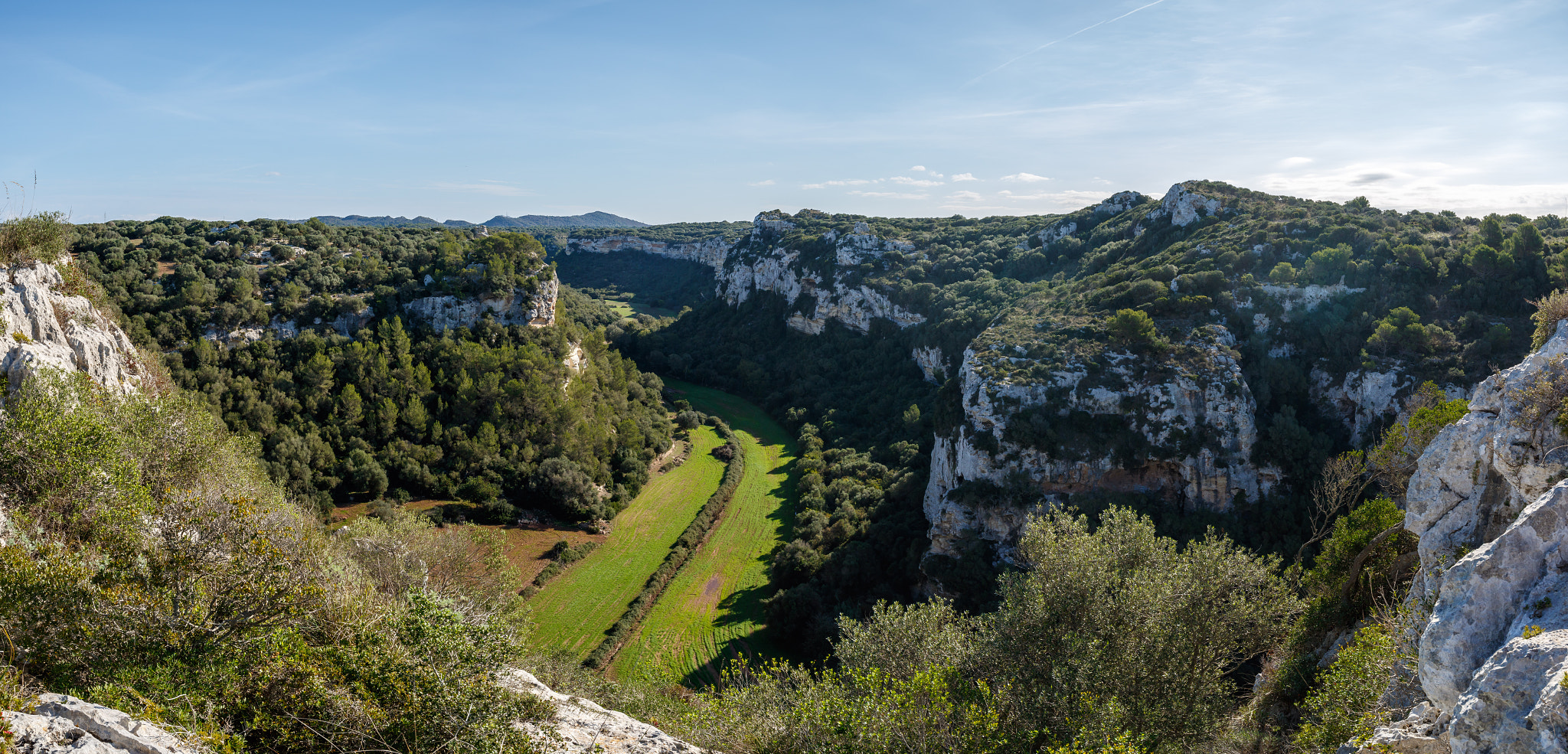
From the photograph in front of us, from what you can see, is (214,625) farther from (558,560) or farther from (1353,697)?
(558,560)

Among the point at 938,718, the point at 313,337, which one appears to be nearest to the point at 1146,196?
the point at 938,718

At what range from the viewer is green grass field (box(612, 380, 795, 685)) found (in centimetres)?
3127

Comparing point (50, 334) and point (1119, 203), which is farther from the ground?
point (1119, 203)

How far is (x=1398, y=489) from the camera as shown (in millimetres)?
19453

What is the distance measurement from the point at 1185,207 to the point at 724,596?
47.9 metres

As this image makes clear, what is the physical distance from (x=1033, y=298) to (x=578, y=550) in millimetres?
39290

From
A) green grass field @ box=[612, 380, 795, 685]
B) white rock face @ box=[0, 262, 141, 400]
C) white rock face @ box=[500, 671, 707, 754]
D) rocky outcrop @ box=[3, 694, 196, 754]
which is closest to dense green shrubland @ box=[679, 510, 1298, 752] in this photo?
white rock face @ box=[500, 671, 707, 754]

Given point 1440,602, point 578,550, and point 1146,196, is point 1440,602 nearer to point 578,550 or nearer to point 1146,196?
point 578,550

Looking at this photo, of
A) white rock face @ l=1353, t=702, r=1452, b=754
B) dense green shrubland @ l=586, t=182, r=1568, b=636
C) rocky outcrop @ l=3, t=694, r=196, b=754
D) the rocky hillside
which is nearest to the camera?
rocky outcrop @ l=3, t=694, r=196, b=754

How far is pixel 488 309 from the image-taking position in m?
51.3

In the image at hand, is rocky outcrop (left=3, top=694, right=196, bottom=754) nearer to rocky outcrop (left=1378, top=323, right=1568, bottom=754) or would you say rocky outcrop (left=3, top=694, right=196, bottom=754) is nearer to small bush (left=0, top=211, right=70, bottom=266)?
rocky outcrop (left=1378, top=323, right=1568, bottom=754)

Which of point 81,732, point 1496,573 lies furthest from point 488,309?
point 1496,573

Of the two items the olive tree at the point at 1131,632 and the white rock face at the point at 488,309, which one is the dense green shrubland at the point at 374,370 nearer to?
the white rock face at the point at 488,309

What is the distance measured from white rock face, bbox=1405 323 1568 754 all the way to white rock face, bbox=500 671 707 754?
12.0 m
